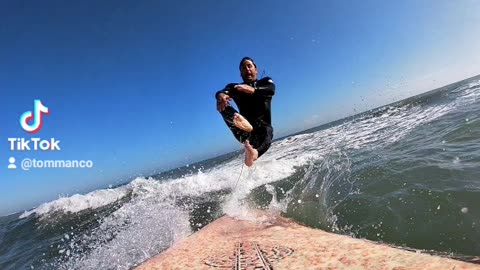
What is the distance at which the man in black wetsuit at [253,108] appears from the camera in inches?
218

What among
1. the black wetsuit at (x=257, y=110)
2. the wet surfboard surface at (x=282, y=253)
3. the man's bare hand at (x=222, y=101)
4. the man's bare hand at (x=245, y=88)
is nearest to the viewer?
the wet surfboard surface at (x=282, y=253)

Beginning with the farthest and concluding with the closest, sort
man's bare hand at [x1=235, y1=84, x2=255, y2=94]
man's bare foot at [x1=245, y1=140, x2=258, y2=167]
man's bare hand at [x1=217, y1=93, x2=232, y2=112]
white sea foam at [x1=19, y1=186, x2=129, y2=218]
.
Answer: white sea foam at [x1=19, y1=186, x2=129, y2=218] → man's bare foot at [x1=245, y1=140, x2=258, y2=167] → man's bare hand at [x1=235, y1=84, x2=255, y2=94] → man's bare hand at [x1=217, y1=93, x2=232, y2=112]

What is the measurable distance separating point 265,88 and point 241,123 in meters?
0.78

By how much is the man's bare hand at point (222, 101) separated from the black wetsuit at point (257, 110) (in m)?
0.37

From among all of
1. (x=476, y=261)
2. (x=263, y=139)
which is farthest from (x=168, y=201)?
(x=476, y=261)

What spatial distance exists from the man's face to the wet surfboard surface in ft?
8.42

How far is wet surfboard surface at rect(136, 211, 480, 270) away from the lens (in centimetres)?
311

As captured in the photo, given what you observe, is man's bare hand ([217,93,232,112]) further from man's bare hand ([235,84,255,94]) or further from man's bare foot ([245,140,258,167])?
man's bare foot ([245,140,258,167])

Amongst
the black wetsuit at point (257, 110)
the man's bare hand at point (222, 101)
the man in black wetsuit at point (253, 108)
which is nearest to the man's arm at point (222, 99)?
the man's bare hand at point (222, 101)

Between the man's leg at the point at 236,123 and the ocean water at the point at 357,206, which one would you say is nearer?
the man's leg at the point at 236,123

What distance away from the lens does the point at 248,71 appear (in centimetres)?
571

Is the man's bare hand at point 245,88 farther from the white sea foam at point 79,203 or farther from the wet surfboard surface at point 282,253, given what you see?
the white sea foam at point 79,203

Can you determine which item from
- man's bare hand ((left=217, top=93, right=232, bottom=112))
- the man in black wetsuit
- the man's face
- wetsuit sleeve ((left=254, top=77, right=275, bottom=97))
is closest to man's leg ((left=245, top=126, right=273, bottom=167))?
the man in black wetsuit

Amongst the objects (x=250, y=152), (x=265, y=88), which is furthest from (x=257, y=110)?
(x=250, y=152)
